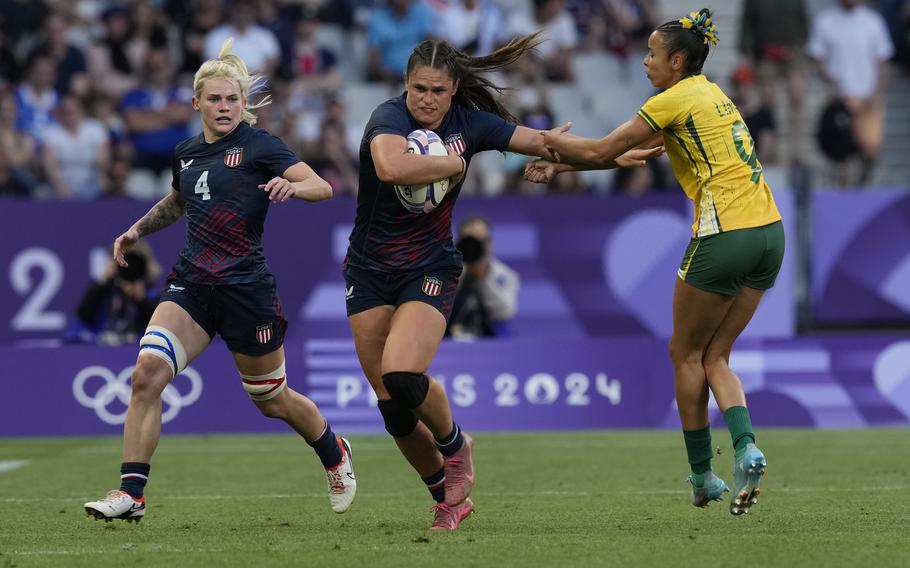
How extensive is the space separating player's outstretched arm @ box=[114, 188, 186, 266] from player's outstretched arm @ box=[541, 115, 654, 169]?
196 cm

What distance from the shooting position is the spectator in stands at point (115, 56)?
56.0 ft

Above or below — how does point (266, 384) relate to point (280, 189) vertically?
below

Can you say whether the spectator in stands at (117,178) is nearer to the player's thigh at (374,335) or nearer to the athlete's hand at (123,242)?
the athlete's hand at (123,242)

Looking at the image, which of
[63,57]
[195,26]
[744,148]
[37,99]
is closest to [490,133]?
[744,148]

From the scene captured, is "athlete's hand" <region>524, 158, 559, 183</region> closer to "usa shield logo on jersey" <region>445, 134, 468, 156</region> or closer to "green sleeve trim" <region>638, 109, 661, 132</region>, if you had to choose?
"usa shield logo on jersey" <region>445, 134, 468, 156</region>

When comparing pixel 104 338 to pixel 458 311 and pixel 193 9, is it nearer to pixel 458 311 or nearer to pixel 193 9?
pixel 458 311

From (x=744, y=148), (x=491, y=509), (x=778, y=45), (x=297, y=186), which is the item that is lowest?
(x=491, y=509)

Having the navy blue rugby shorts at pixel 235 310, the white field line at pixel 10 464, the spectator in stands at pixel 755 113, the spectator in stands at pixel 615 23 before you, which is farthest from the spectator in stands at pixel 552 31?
the navy blue rugby shorts at pixel 235 310

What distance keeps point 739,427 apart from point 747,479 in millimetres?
394

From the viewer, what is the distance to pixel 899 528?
7.14 meters

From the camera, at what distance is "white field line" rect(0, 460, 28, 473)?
11040 millimetres

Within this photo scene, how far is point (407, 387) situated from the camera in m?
7.22

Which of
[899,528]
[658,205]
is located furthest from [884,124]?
[899,528]

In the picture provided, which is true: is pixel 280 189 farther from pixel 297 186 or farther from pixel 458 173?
pixel 458 173
